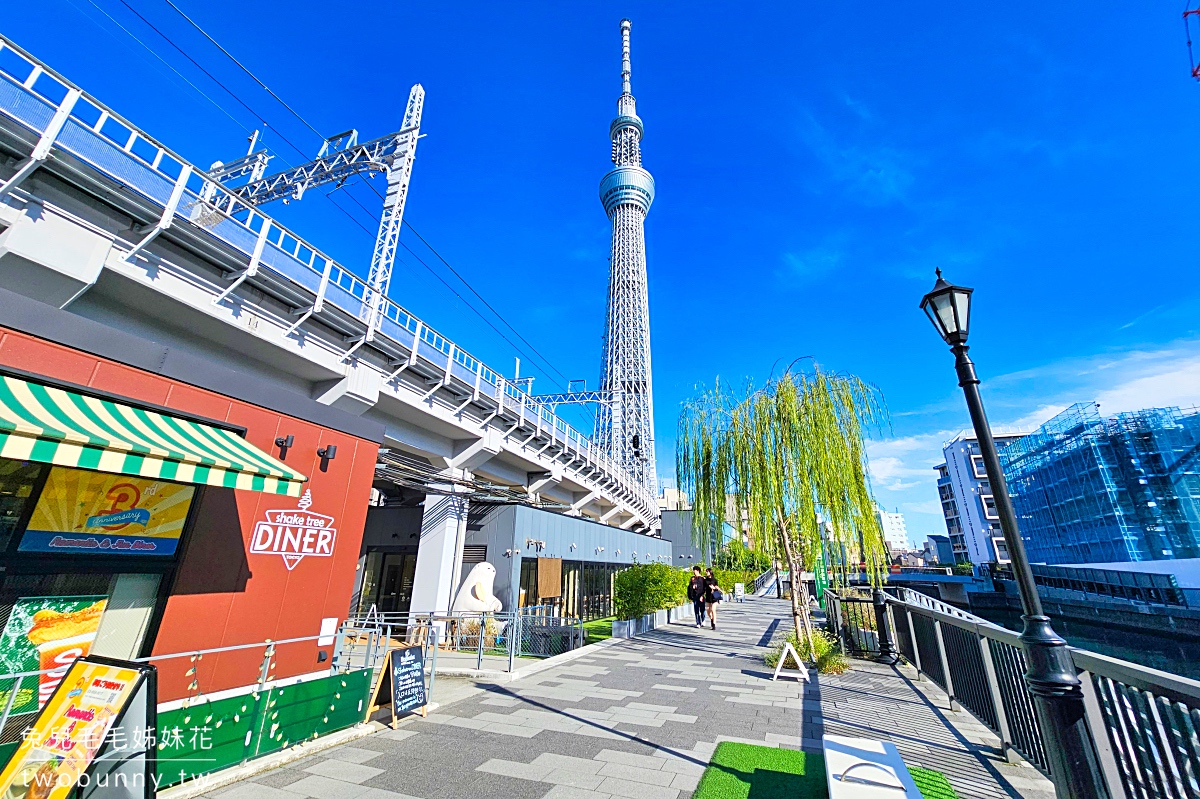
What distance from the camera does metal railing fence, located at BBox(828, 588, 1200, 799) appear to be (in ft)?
9.51

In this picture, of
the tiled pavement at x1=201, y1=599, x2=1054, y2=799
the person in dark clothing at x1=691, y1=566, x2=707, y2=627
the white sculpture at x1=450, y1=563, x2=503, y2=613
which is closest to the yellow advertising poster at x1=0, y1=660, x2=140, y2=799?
the tiled pavement at x1=201, y1=599, x2=1054, y2=799

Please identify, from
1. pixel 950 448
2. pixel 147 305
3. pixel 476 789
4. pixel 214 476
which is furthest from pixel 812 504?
pixel 950 448

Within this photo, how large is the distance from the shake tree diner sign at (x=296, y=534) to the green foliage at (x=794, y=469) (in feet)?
30.3

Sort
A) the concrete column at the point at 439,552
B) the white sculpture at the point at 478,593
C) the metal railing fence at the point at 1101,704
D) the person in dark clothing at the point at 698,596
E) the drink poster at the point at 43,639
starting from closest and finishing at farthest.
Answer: the metal railing fence at the point at 1101,704, the drink poster at the point at 43,639, the white sculpture at the point at 478,593, the concrete column at the point at 439,552, the person in dark clothing at the point at 698,596

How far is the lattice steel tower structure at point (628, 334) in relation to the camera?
68.2 metres

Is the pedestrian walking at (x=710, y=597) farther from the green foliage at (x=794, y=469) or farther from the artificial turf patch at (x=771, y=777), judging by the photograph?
the artificial turf patch at (x=771, y=777)

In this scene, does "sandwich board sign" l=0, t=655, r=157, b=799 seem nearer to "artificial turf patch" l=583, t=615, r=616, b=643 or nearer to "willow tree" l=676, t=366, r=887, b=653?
"willow tree" l=676, t=366, r=887, b=653

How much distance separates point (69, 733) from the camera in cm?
361

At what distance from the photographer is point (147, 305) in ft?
30.9

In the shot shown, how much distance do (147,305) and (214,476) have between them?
6431mm

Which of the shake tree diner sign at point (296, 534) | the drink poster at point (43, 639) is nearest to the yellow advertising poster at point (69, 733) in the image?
the drink poster at point (43, 639)

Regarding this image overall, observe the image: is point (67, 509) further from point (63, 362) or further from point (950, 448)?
point (950, 448)

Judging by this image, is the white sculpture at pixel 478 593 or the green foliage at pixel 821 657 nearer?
the green foliage at pixel 821 657

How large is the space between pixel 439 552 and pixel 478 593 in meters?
2.19
